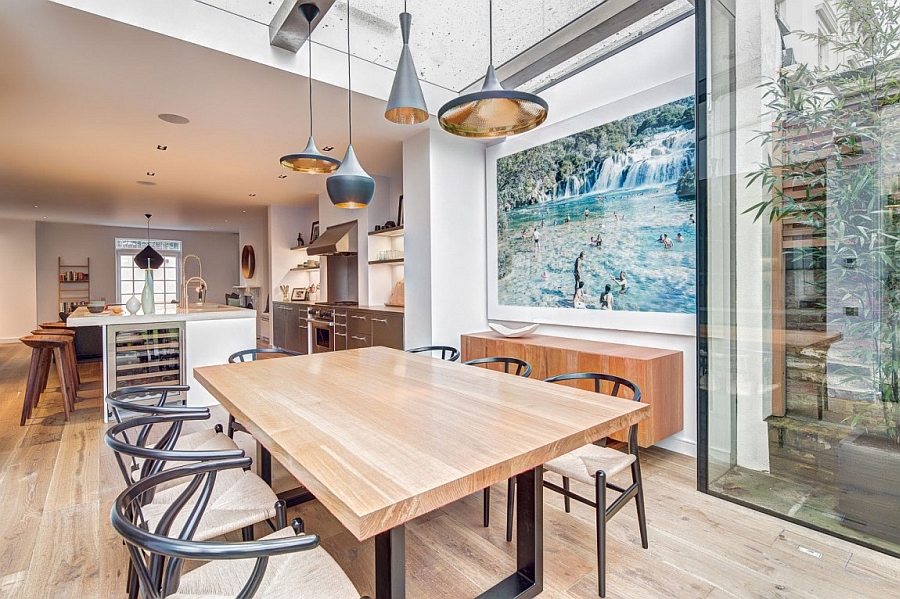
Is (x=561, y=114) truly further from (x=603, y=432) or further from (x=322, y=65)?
(x=603, y=432)

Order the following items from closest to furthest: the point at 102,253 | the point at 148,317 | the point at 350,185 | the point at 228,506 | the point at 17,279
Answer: the point at 228,506
the point at 350,185
the point at 148,317
the point at 17,279
the point at 102,253

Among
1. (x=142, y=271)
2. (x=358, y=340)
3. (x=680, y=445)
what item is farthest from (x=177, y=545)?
(x=142, y=271)

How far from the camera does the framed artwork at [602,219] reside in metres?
3.07

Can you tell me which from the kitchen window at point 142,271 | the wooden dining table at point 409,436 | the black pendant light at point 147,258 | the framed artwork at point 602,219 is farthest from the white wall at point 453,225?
the kitchen window at point 142,271

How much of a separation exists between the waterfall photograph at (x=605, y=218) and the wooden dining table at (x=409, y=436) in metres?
1.64

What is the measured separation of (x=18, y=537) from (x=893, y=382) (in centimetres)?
403

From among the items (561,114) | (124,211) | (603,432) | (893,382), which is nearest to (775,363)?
(893,382)

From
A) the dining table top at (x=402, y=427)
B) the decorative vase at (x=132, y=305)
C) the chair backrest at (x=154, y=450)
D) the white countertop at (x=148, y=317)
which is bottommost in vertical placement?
the chair backrest at (x=154, y=450)

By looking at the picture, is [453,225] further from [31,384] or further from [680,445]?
[31,384]

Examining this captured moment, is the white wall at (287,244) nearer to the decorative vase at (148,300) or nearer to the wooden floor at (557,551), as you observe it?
the decorative vase at (148,300)

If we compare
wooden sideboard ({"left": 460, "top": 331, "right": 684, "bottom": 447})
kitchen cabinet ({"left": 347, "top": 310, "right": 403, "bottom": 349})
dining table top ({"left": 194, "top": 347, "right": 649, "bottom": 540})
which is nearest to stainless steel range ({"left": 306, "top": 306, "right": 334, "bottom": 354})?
kitchen cabinet ({"left": 347, "top": 310, "right": 403, "bottom": 349})

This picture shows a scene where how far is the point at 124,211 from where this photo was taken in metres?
8.91

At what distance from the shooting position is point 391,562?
1.24m

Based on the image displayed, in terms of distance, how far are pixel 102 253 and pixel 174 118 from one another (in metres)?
9.34
